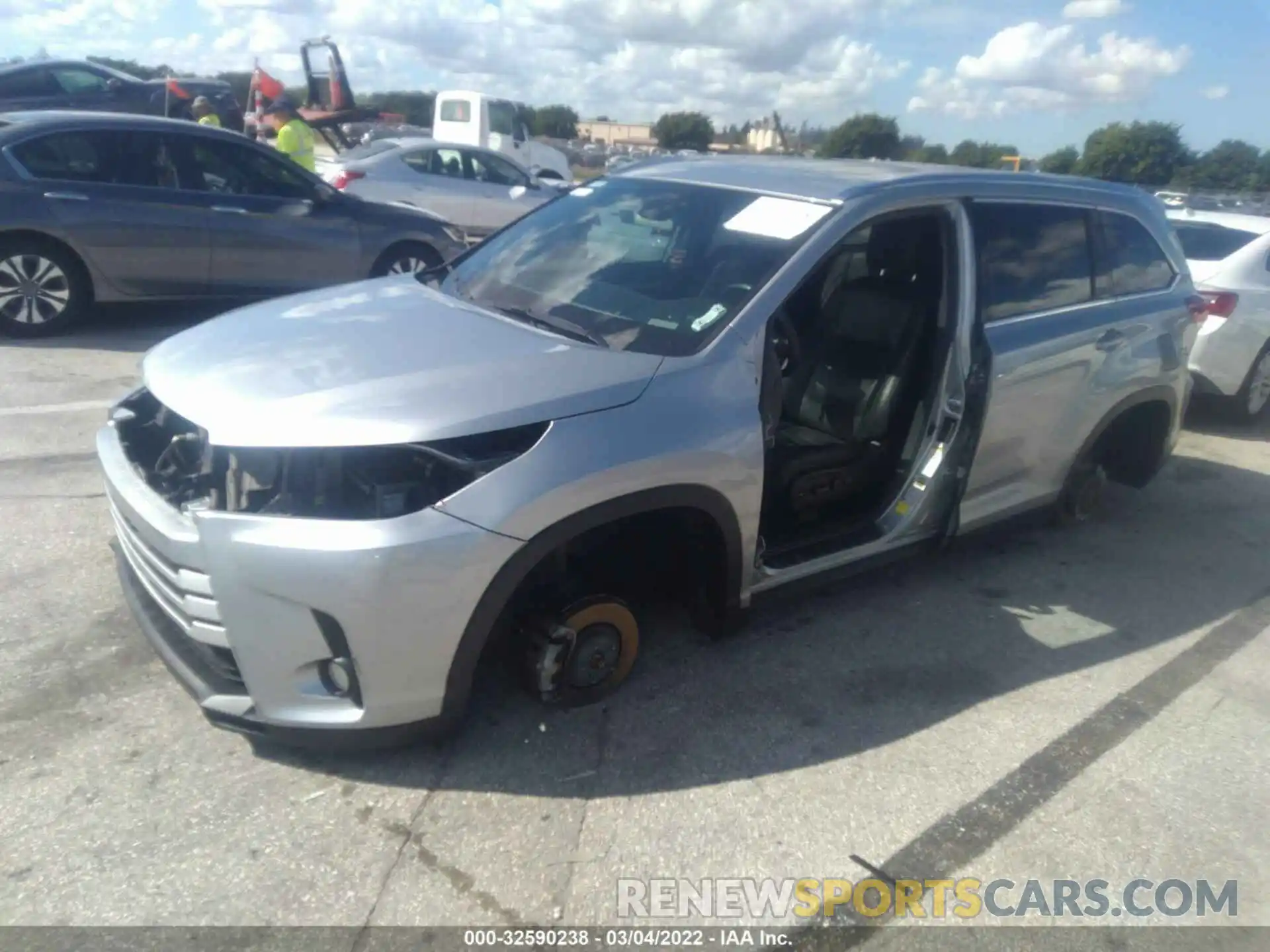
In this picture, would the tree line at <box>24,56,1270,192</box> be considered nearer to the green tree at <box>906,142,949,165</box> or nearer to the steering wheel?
the green tree at <box>906,142,949,165</box>

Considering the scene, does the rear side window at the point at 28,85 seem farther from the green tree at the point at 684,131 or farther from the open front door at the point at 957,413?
the open front door at the point at 957,413

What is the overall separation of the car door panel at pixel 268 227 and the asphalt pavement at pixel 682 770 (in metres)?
3.88

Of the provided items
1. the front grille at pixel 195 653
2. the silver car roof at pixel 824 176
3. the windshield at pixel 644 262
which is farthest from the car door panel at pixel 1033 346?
the front grille at pixel 195 653

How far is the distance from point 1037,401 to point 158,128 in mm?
6596

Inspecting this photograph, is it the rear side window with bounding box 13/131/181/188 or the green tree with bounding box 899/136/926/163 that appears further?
the green tree with bounding box 899/136/926/163

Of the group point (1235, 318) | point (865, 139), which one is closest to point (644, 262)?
point (1235, 318)

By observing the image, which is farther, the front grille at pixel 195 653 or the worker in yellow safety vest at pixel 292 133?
the worker in yellow safety vest at pixel 292 133

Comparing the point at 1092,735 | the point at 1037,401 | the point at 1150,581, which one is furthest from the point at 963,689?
the point at 1150,581

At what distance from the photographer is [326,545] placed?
8.83 ft

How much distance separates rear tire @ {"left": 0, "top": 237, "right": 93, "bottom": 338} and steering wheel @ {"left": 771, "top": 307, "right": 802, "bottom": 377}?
18.8 feet

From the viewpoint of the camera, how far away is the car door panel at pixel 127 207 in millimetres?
7398

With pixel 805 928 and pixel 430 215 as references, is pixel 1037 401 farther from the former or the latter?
pixel 430 215

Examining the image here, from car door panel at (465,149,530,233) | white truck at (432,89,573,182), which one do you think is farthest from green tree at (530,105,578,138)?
car door panel at (465,149,530,233)

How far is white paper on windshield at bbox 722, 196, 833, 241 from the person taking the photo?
3764 mm
